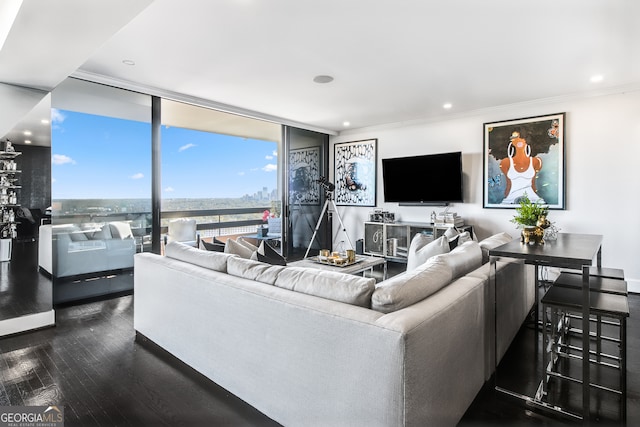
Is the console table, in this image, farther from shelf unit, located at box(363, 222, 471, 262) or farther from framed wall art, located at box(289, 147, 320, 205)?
framed wall art, located at box(289, 147, 320, 205)

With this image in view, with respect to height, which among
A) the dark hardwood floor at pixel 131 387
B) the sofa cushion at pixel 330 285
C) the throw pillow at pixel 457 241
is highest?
the throw pillow at pixel 457 241

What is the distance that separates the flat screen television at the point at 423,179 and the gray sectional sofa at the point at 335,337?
9.88 ft

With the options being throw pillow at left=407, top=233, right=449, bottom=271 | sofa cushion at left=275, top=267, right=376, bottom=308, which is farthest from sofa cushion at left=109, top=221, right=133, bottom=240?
throw pillow at left=407, top=233, right=449, bottom=271

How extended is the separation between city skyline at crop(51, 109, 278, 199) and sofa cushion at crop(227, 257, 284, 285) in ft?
8.22

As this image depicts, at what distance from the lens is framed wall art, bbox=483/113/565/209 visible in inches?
171

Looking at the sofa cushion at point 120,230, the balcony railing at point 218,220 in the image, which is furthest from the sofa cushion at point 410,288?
the balcony railing at point 218,220

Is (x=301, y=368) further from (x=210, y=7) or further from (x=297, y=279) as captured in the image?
(x=210, y=7)

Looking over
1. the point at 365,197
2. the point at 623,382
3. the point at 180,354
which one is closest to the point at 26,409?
the point at 180,354

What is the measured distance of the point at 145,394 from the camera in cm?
193

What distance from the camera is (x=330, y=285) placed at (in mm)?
1570

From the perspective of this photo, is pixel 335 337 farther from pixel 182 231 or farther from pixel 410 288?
pixel 182 231

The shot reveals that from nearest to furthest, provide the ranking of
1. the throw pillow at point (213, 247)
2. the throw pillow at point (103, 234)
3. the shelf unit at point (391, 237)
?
1. the throw pillow at point (213, 247)
2. the throw pillow at point (103, 234)
3. the shelf unit at point (391, 237)

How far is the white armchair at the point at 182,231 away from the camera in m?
5.05

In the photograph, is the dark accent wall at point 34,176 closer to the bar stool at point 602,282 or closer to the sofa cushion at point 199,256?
the sofa cushion at point 199,256
